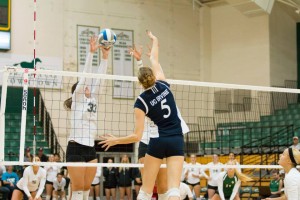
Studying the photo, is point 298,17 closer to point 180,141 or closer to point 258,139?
point 258,139

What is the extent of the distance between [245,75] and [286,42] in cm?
220

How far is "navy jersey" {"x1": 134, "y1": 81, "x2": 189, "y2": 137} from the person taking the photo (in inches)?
246

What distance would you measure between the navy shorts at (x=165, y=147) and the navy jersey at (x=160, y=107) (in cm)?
6

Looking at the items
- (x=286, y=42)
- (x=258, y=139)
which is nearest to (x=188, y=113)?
(x=258, y=139)

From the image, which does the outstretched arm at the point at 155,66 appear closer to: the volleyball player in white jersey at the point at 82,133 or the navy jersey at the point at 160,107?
the navy jersey at the point at 160,107

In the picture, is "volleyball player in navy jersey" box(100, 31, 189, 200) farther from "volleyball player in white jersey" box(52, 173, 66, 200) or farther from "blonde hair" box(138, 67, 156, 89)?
"volleyball player in white jersey" box(52, 173, 66, 200)

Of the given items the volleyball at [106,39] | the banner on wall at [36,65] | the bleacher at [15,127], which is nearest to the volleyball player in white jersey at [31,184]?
the volleyball at [106,39]

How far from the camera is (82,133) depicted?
7523 mm

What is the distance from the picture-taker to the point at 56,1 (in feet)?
75.8

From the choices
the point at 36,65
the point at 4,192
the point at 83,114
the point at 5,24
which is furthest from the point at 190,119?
the point at 83,114

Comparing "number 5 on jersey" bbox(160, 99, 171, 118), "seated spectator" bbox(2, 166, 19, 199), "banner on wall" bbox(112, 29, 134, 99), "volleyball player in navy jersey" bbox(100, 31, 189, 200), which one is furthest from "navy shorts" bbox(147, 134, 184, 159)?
"banner on wall" bbox(112, 29, 134, 99)

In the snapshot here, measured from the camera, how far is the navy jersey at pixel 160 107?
624 centimetres

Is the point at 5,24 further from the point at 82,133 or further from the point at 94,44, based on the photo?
the point at 82,133

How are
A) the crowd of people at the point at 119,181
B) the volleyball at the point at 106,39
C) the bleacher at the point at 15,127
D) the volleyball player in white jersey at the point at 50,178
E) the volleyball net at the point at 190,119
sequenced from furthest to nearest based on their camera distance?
the bleacher at the point at 15,127 → the volleyball net at the point at 190,119 → the volleyball player in white jersey at the point at 50,178 → the crowd of people at the point at 119,181 → the volleyball at the point at 106,39
